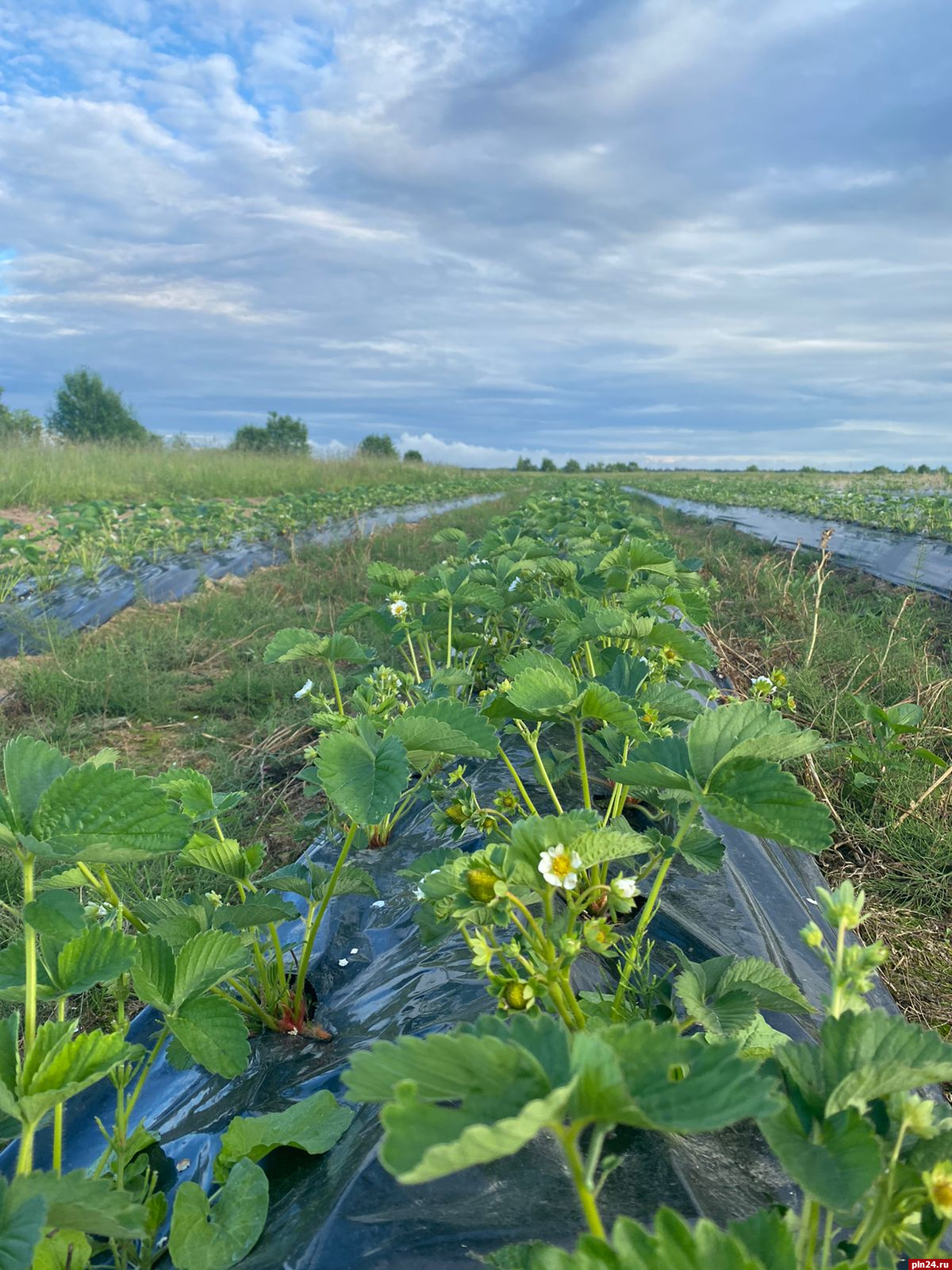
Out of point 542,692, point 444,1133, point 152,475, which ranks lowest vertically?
point 444,1133

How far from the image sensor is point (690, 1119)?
0.59 meters

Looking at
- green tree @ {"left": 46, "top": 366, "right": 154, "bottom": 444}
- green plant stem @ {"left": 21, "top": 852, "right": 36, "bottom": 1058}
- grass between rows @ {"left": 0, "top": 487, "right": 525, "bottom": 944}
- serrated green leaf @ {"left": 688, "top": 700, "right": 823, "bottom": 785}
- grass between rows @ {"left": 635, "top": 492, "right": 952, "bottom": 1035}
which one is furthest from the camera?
green tree @ {"left": 46, "top": 366, "right": 154, "bottom": 444}

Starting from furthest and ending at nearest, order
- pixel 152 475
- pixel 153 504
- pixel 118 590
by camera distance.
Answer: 1. pixel 152 475
2. pixel 153 504
3. pixel 118 590

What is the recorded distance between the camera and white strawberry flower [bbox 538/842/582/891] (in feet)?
3.24

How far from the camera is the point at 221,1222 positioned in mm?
1045

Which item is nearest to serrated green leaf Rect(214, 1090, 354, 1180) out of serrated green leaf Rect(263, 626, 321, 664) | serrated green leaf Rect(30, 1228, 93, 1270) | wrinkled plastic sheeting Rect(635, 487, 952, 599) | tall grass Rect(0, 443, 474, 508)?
serrated green leaf Rect(30, 1228, 93, 1270)

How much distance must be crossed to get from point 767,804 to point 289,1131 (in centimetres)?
85

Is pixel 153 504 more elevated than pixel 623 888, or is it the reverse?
pixel 153 504

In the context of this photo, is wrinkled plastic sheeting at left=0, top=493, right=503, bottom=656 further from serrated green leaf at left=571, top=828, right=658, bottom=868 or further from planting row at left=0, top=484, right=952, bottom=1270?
serrated green leaf at left=571, top=828, right=658, bottom=868

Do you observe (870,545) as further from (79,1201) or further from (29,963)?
(79,1201)

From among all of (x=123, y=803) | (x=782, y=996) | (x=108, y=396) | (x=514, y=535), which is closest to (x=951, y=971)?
(x=782, y=996)

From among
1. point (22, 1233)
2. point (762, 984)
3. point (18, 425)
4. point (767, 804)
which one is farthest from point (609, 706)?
point (18, 425)

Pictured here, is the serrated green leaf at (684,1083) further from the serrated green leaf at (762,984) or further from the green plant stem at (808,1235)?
the serrated green leaf at (762,984)

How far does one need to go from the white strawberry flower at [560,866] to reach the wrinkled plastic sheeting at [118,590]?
4.99m
